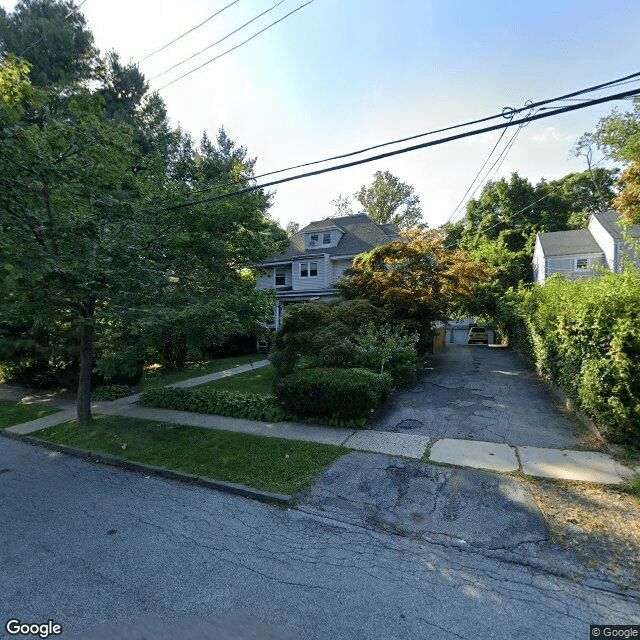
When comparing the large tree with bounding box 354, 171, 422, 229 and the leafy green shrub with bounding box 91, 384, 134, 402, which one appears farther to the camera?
the large tree with bounding box 354, 171, 422, 229

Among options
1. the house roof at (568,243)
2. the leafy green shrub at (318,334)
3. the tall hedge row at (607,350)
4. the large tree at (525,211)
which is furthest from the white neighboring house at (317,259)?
the tall hedge row at (607,350)

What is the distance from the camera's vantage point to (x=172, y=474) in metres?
5.78

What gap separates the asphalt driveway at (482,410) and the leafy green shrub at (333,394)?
1.71 feet

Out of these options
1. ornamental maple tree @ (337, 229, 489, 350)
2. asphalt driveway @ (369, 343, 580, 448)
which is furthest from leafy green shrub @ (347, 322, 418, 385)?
ornamental maple tree @ (337, 229, 489, 350)

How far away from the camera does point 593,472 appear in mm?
5004

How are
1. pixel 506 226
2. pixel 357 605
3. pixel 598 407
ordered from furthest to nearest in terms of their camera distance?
1. pixel 506 226
2. pixel 598 407
3. pixel 357 605

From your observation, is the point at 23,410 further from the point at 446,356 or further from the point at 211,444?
the point at 446,356

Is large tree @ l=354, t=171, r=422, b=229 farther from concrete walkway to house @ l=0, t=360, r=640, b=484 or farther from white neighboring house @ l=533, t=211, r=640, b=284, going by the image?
concrete walkway to house @ l=0, t=360, r=640, b=484

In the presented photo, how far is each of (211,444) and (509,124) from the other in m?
6.87

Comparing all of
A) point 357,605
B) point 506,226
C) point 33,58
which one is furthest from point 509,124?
point 506,226

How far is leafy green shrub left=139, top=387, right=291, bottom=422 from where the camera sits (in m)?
8.11

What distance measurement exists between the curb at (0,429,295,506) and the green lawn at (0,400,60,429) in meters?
1.94

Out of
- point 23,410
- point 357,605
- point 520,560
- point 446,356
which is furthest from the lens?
point 446,356

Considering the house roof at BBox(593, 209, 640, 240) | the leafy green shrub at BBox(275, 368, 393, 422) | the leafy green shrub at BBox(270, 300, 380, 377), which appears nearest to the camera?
the leafy green shrub at BBox(275, 368, 393, 422)
